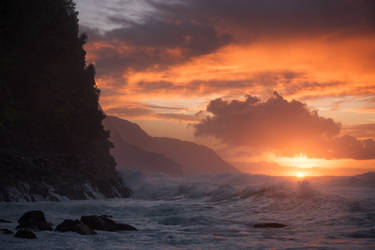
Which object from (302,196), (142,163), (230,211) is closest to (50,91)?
(230,211)

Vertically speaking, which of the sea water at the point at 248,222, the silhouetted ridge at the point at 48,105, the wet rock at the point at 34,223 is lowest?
the sea water at the point at 248,222

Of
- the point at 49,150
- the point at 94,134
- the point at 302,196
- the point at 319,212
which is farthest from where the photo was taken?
the point at 94,134

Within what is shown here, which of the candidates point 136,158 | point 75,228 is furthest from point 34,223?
point 136,158

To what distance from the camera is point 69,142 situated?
123 ft

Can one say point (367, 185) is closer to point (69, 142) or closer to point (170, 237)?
point (170, 237)

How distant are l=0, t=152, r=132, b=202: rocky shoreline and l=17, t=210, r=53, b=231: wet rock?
11003 millimetres

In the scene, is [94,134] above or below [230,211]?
above

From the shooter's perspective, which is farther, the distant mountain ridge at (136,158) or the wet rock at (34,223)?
the distant mountain ridge at (136,158)

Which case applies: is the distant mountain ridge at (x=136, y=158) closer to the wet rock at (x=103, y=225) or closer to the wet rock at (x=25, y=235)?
the wet rock at (x=103, y=225)

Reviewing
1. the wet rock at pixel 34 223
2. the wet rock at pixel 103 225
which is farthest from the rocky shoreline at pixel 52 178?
the wet rock at pixel 103 225

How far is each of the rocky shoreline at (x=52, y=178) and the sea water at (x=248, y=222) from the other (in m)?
3.23

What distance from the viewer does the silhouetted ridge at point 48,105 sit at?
94.4 ft

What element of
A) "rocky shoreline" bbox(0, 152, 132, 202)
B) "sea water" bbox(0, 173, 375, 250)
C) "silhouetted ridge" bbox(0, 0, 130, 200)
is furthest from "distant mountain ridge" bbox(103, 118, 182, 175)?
"sea water" bbox(0, 173, 375, 250)

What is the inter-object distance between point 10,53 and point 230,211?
21230 millimetres
